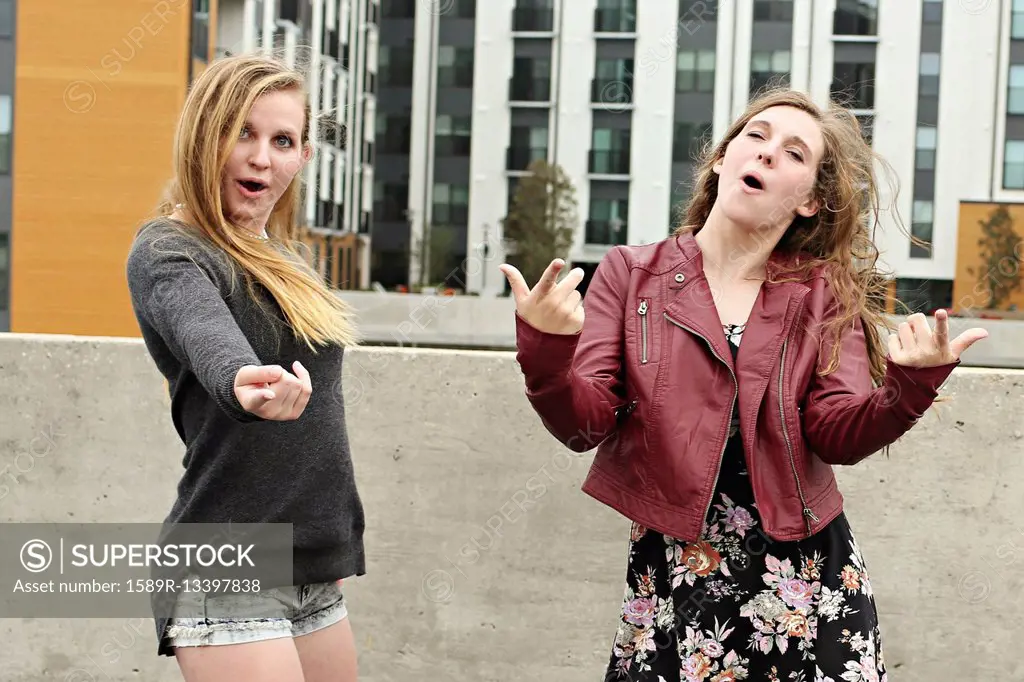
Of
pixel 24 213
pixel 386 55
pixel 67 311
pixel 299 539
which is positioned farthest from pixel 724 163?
pixel 386 55

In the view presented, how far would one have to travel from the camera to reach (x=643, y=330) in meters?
1.92

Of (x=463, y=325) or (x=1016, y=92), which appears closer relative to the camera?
(x=463, y=325)

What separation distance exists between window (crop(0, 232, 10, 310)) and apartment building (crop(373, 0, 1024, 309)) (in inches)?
733

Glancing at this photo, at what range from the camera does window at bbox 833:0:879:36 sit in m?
43.6

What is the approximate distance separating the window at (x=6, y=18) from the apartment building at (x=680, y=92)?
19.1 metres

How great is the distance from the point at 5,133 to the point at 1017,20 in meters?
37.5

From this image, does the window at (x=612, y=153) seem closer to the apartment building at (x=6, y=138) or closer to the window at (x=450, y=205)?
the window at (x=450, y=205)

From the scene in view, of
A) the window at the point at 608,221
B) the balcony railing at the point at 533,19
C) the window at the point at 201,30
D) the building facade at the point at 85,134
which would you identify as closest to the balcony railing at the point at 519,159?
the window at the point at 608,221

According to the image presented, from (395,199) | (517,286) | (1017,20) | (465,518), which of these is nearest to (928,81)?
(1017,20)

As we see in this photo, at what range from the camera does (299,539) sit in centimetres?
169

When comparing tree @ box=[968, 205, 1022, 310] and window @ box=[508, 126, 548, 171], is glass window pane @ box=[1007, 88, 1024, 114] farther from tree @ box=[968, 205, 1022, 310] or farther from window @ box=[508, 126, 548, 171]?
window @ box=[508, 126, 548, 171]

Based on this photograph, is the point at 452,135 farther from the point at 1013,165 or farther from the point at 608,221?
the point at 1013,165

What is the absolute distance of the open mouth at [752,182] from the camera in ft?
6.42

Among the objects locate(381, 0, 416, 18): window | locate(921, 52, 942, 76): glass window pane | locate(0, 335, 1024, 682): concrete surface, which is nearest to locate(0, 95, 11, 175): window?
locate(381, 0, 416, 18): window
